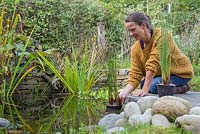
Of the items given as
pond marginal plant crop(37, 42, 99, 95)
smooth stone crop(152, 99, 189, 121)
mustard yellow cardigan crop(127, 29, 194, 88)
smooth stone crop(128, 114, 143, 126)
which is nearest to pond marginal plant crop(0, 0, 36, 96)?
pond marginal plant crop(37, 42, 99, 95)

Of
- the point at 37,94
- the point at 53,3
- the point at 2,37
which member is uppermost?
the point at 53,3

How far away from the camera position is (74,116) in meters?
4.14

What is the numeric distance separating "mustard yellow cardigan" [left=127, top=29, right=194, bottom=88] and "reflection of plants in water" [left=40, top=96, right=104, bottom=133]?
59cm

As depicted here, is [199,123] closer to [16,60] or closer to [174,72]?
[174,72]

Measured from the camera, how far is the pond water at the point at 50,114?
366cm

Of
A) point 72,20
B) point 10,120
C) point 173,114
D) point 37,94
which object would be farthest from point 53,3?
point 173,114

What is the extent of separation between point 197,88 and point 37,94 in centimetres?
252

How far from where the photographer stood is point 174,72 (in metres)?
4.27

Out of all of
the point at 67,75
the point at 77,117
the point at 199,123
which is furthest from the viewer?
the point at 67,75

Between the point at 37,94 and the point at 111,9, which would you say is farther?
the point at 111,9

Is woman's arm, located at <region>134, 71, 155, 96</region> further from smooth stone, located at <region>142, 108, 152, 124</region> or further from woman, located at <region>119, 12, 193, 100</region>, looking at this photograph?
smooth stone, located at <region>142, 108, 152, 124</region>

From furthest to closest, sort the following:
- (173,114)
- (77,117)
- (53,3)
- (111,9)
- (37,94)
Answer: (111,9), (53,3), (37,94), (77,117), (173,114)

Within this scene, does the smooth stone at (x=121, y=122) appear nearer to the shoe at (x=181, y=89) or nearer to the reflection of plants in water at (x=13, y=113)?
the reflection of plants in water at (x=13, y=113)

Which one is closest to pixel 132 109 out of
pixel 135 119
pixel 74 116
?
pixel 135 119
